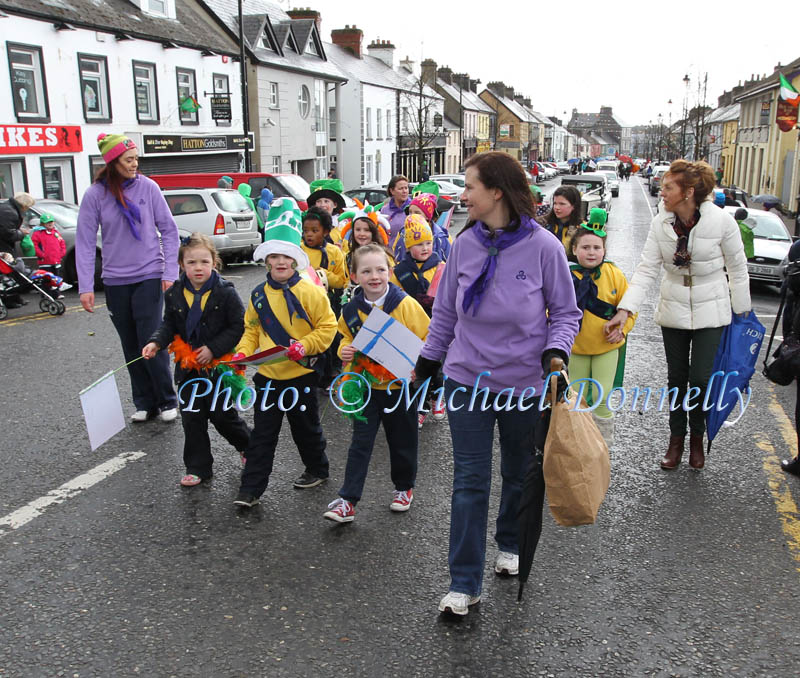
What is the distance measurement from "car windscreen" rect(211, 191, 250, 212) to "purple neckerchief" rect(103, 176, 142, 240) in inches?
403

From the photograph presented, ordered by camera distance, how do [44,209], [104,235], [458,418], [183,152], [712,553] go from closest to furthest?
[458,418], [712,553], [104,235], [44,209], [183,152]

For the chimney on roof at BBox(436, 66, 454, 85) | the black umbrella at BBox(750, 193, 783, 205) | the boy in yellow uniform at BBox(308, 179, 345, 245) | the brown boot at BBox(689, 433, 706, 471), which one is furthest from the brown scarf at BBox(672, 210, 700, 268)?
the chimney on roof at BBox(436, 66, 454, 85)

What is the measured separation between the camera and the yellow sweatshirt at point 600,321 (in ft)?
15.6

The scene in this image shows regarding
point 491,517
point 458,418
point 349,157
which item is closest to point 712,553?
point 491,517

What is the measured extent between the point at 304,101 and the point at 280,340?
36008mm

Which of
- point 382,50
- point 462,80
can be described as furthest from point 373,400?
point 462,80

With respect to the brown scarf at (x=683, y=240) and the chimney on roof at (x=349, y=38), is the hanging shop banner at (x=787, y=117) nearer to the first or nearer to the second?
the brown scarf at (x=683, y=240)

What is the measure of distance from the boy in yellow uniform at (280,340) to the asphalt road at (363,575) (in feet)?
1.06

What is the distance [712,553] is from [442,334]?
1817 millimetres

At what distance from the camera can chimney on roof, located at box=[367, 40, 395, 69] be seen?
55812mm

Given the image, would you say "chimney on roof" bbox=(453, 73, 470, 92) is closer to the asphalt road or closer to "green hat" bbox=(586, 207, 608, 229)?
"green hat" bbox=(586, 207, 608, 229)

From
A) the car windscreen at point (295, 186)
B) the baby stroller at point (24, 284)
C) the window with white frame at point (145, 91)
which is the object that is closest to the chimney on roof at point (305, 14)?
the window with white frame at point (145, 91)

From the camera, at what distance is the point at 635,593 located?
11.4 ft

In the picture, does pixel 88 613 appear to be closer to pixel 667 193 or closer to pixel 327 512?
pixel 327 512
